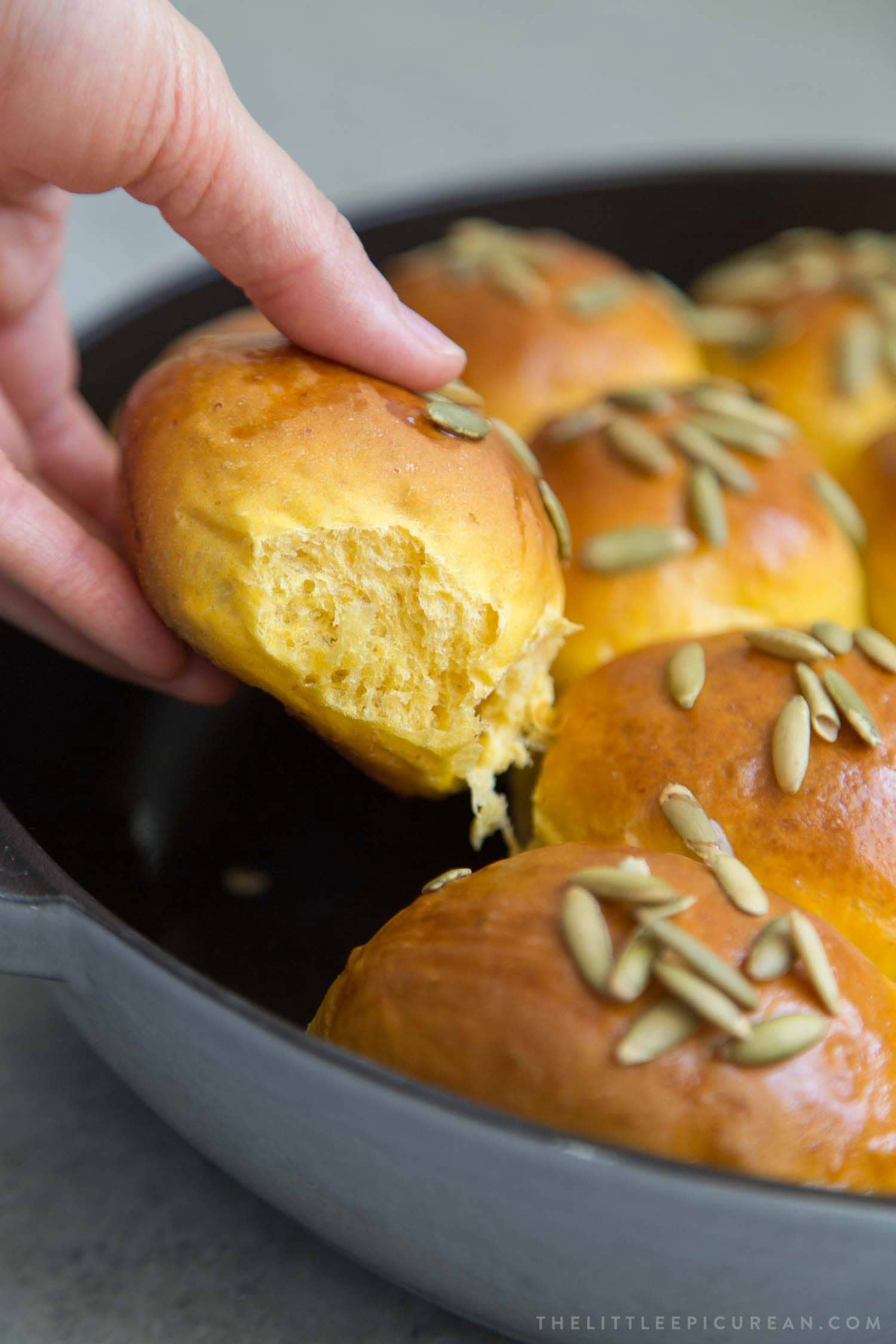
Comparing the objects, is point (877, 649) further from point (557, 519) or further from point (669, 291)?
point (669, 291)

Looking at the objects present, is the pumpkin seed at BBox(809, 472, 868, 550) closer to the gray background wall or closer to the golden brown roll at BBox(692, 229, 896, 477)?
the golden brown roll at BBox(692, 229, 896, 477)

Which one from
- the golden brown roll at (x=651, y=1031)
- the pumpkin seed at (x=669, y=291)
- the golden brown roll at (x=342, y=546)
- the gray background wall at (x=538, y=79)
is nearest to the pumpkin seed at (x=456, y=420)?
the golden brown roll at (x=342, y=546)

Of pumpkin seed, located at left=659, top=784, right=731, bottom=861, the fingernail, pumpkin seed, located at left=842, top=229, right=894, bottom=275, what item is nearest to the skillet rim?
pumpkin seed, located at left=659, top=784, right=731, bottom=861

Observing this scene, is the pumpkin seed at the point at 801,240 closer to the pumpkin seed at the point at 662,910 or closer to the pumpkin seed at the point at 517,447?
the pumpkin seed at the point at 517,447

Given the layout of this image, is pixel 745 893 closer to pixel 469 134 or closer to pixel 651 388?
pixel 651 388

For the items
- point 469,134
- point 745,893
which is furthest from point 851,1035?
point 469,134

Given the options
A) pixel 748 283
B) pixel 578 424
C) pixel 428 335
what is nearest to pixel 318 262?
pixel 428 335
